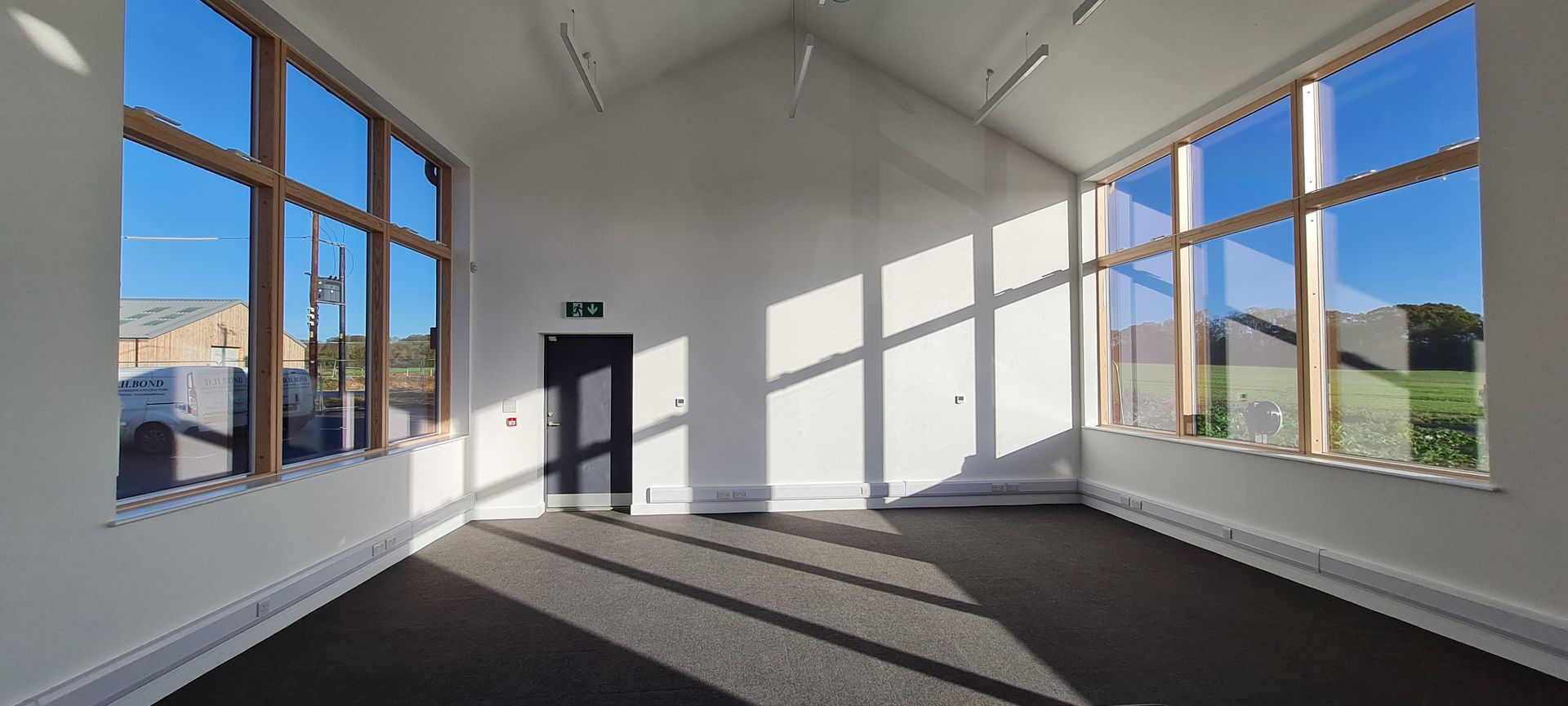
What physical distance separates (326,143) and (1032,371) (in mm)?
6624

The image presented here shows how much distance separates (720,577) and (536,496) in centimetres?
279

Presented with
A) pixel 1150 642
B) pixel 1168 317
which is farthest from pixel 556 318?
pixel 1168 317

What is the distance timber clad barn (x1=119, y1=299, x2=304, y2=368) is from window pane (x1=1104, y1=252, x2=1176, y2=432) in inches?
279

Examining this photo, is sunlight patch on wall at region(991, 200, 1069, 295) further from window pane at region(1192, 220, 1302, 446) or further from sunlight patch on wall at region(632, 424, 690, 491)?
sunlight patch on wall at region(632, 424, 690, 491)

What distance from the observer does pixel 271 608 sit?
3393mm

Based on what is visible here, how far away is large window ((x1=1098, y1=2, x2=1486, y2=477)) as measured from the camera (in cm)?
355

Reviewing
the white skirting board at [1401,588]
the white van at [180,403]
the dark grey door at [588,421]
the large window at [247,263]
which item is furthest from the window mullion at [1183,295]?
the white van at [180,403]

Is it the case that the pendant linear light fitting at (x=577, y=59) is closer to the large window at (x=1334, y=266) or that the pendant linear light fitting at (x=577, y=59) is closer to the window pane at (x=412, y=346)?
the window pane at (x=412, y=346)

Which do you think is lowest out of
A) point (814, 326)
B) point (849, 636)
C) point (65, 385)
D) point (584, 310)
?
point (849, 636)

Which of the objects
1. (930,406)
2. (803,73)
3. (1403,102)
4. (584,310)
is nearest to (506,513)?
(584,310)

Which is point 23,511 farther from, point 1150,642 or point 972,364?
point 972,364

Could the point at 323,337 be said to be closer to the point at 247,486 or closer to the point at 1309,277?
the point at 247,486

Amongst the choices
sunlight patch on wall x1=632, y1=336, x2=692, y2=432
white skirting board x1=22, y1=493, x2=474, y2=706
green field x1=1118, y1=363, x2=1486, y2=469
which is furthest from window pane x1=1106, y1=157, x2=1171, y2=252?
white skirting board x1=22, y1=493, x2=474, y2=706

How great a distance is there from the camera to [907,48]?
6.15 meters
